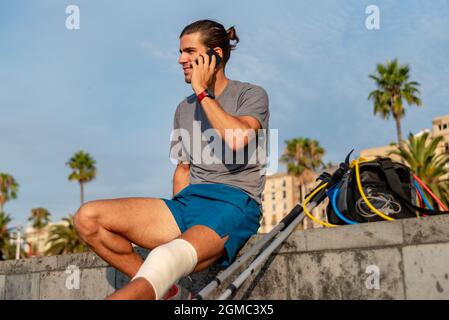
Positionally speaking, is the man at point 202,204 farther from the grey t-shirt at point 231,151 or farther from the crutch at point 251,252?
the crutch at point 251,252

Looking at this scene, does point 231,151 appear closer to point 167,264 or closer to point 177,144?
point 177,144

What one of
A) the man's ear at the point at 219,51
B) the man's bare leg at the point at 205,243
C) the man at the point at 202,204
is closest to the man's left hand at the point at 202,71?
the man at the point at 202,204

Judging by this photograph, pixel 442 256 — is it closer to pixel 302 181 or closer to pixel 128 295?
pixel 128 295

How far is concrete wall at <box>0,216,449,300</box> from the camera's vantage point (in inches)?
106

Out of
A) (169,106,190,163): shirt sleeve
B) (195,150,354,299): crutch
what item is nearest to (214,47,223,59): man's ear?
(169,106,190,163): shirt sleeve

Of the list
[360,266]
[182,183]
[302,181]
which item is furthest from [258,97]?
[302,181]

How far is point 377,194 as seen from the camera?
10.3 feet

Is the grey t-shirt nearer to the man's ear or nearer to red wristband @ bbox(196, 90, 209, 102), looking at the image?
the man's ear

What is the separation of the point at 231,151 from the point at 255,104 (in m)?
0.35

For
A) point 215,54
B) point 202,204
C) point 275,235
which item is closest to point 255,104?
point 215,54

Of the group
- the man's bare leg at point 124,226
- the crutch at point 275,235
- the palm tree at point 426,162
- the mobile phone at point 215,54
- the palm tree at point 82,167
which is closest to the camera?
the crutch at point 275,235

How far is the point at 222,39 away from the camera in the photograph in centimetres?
371

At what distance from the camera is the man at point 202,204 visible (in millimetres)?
3047
